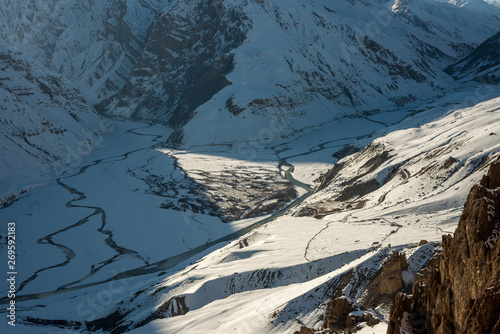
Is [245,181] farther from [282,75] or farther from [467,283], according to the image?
[467,283]

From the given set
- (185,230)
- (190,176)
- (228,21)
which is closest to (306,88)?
(228,21)

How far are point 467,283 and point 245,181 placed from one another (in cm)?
8209

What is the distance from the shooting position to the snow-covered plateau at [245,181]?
42750 millimetres

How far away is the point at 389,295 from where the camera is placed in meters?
31.2

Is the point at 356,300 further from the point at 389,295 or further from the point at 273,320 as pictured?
the point at 273,320

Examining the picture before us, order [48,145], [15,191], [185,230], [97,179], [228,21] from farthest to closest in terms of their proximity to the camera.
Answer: [228,21], [48,145], [97,179], [15,191], [185,230]

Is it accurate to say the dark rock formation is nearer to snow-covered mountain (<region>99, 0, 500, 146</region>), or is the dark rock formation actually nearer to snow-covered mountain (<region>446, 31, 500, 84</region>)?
snow-covered mountain (<region>99, 0, 500, 146</region>)

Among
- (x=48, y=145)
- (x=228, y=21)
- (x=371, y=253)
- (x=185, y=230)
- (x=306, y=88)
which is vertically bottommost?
(x=185, y=230)

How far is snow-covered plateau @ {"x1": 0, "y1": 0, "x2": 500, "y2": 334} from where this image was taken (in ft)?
140

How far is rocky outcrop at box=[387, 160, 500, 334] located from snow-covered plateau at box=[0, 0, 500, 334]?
679cm

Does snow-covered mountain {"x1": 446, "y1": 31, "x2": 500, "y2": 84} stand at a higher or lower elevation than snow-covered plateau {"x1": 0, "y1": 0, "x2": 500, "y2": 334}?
higher

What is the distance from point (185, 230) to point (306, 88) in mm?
90296

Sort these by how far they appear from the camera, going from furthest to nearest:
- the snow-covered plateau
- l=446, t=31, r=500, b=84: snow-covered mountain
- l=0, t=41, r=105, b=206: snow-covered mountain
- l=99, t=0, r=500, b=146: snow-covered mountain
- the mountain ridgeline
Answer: l=446, t=31, r=500, b=84: snow-covered mountain < the mountain ridgeline < l=99, t=0, r=500, b=146: snow-covered mountain < l=0, t=41, r=105, b=206: snow-covered mountain < the snow-covered plateau

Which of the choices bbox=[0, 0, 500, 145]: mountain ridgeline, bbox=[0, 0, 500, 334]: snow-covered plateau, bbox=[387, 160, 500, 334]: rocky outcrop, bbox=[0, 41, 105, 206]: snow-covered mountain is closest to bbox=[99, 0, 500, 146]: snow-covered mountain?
bbox=[0, 0, 500, 145]: mountain ridgeline
